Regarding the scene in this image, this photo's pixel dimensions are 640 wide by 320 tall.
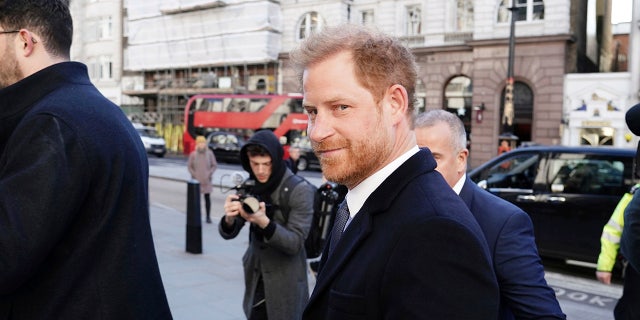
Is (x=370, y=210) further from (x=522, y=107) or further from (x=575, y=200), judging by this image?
(x=522, y=107)

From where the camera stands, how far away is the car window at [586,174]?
282 inches

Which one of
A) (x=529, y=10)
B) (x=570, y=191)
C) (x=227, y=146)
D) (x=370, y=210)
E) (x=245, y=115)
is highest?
(x=529, y=10)

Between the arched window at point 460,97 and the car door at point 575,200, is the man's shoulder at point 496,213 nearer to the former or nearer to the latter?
the car door at point 575,200

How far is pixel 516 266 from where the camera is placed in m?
2.19

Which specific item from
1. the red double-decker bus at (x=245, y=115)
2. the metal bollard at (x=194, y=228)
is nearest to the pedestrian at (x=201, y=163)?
the metal bollard at (x=194, y=228)

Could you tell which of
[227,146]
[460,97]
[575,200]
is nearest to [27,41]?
[575,200]

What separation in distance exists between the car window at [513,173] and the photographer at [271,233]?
506cm

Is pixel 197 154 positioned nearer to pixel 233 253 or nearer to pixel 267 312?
pixel 233 253

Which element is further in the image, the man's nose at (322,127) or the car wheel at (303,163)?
the car wheel at (303,163)

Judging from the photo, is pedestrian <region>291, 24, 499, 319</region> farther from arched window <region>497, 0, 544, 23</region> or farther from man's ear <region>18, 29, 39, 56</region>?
arched window <region>497, 0, 544, 23</region>

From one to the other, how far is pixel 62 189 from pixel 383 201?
0.90 metres

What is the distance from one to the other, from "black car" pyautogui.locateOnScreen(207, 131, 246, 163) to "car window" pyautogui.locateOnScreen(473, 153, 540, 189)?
21439 mm

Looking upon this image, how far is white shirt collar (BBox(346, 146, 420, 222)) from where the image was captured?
146cm

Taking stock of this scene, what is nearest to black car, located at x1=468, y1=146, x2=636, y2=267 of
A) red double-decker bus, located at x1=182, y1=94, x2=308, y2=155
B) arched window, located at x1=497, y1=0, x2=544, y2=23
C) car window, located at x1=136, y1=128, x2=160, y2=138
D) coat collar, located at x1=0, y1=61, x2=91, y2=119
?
coat collar, located at x1=0, y1=61, x2=91, y2=119
